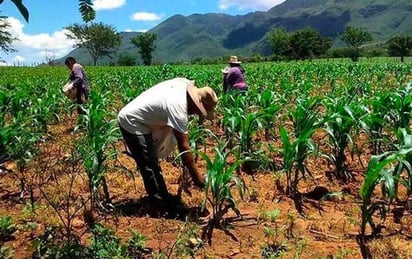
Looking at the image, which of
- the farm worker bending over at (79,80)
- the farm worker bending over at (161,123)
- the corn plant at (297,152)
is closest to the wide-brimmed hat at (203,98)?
the farm worker bending over at (161,123)

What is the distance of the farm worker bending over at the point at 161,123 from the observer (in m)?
3.65

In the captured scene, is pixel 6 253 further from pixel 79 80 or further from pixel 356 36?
pixel 356 36

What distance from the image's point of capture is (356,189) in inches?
179

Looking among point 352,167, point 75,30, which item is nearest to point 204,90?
point 352,167

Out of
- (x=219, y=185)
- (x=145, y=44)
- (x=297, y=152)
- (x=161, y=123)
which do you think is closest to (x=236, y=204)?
(x=219, y=185)

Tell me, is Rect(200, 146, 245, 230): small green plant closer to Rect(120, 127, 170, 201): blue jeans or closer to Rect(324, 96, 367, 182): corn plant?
Rect(120, 127, 170, 201): blue jeans

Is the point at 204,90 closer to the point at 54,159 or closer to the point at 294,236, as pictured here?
the point at 294,236

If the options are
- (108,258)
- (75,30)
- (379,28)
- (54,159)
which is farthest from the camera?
(379,28)

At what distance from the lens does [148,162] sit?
3926 millimetres

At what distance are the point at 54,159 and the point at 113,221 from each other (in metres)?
2.25

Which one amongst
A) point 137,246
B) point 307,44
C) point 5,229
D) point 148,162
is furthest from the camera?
point 307,44

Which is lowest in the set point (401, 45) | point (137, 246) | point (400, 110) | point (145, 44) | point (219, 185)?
point (137, 246)

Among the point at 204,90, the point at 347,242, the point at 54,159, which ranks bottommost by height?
the point at 347,242

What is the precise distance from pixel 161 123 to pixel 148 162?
0.37 meters
